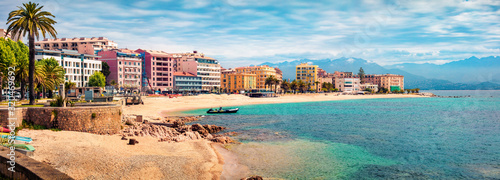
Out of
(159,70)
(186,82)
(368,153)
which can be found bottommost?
(368,153)

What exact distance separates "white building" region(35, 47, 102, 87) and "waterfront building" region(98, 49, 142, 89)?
1271cm

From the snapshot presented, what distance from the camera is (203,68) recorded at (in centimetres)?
17550

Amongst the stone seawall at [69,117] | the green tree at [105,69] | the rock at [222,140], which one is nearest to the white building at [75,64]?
the green tree at [105,69]

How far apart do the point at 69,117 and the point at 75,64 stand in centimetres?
9263

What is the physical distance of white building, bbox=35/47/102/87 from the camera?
333 ft

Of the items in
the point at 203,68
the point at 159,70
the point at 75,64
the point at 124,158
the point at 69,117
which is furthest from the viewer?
the point at 203,68

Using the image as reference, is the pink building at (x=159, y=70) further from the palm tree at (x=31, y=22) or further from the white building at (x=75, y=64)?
the palm tree at (x=31, y=22)

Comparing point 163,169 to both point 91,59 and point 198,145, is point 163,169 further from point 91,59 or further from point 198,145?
point 91,59

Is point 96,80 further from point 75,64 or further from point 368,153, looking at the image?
point 368,153

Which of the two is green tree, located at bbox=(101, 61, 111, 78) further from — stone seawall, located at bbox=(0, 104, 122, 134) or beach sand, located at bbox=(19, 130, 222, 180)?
beach sand, located at bbox=(19, 130, 222, 180)

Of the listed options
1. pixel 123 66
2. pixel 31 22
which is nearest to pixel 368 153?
pixel 31 22

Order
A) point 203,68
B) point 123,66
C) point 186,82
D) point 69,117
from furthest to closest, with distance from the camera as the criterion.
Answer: point 203,68 → point 186,82 → point 123,66 → point 69,117

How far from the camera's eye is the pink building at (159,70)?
148875mm

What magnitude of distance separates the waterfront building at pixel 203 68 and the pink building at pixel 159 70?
16745 millimetres
